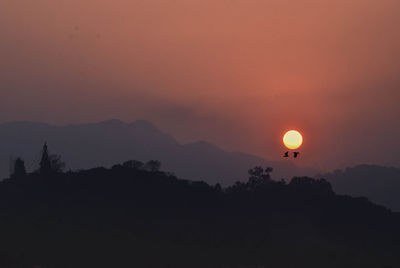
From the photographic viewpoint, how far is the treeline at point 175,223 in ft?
461

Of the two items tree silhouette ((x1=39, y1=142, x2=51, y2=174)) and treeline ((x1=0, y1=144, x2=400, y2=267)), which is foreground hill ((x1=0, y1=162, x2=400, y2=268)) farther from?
tree silhouette ((x1=39, y1=142, x2=51, y2=174))

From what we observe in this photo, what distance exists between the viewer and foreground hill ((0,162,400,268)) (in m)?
140

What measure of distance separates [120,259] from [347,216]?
67390mm

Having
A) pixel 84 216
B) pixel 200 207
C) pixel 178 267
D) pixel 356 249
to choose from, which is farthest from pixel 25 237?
pixel 356 249

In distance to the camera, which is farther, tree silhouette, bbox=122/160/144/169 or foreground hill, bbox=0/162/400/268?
tree silhouette, bbox=122/160/144/169

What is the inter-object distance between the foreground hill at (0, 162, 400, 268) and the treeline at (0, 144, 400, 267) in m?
0.25

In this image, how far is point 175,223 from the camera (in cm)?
15750

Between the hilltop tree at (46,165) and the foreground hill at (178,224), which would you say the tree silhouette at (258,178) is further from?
the hilltop tree at (46,165)

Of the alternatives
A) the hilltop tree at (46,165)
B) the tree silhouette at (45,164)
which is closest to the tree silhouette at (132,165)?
the hilltop tree at (46,165)

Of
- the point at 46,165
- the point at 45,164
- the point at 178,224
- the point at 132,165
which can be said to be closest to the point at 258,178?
the point at 132,165

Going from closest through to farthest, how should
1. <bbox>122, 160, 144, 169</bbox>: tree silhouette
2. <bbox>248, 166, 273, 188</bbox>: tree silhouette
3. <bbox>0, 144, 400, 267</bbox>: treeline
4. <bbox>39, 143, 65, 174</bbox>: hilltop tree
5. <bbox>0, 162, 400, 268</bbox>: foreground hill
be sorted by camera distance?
<bbox>0, 162, 400, 268</bbox>: foreground hill → <bbox>0, 144, 400, 267</bbox>: treeline → <bbox>39, 143, 65, 174</bbox>: hilltop tree → <bbox>122, 160, 144, 169</bbox>: tree silhouette → <bbox>248, 166, 273, 188</bbox>: tree silhouette

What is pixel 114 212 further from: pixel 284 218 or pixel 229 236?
pixel 284 218

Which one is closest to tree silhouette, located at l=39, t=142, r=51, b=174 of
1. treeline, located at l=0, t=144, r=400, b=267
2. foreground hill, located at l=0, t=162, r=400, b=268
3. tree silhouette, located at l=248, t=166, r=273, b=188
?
treeline, located at l=0, t=144, r=400, b=267

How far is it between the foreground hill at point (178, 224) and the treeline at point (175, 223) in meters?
0.25
